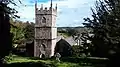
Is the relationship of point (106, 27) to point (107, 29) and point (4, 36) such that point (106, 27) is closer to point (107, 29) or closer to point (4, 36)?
point (107, 29)

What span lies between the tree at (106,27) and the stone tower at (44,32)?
4284 cm

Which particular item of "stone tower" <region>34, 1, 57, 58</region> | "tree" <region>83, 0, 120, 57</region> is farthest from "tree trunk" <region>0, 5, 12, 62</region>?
"stone tower" <region>34, 1, 57, 58</region>

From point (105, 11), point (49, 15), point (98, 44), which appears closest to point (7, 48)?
point (98, 44)

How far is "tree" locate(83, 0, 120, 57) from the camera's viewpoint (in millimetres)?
16391

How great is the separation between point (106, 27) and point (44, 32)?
46.4 meters

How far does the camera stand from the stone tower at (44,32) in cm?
6369

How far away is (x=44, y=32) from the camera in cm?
6394

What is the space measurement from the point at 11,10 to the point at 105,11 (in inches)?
270

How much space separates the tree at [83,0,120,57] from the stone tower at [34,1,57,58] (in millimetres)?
42838

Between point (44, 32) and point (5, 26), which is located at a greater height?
point (5, 26)

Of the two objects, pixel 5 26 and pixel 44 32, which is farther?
pixel 44 32

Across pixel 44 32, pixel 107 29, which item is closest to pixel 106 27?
pixel 107 29

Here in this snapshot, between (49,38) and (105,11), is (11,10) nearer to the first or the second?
(105,11)

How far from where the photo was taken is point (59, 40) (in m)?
68.2
